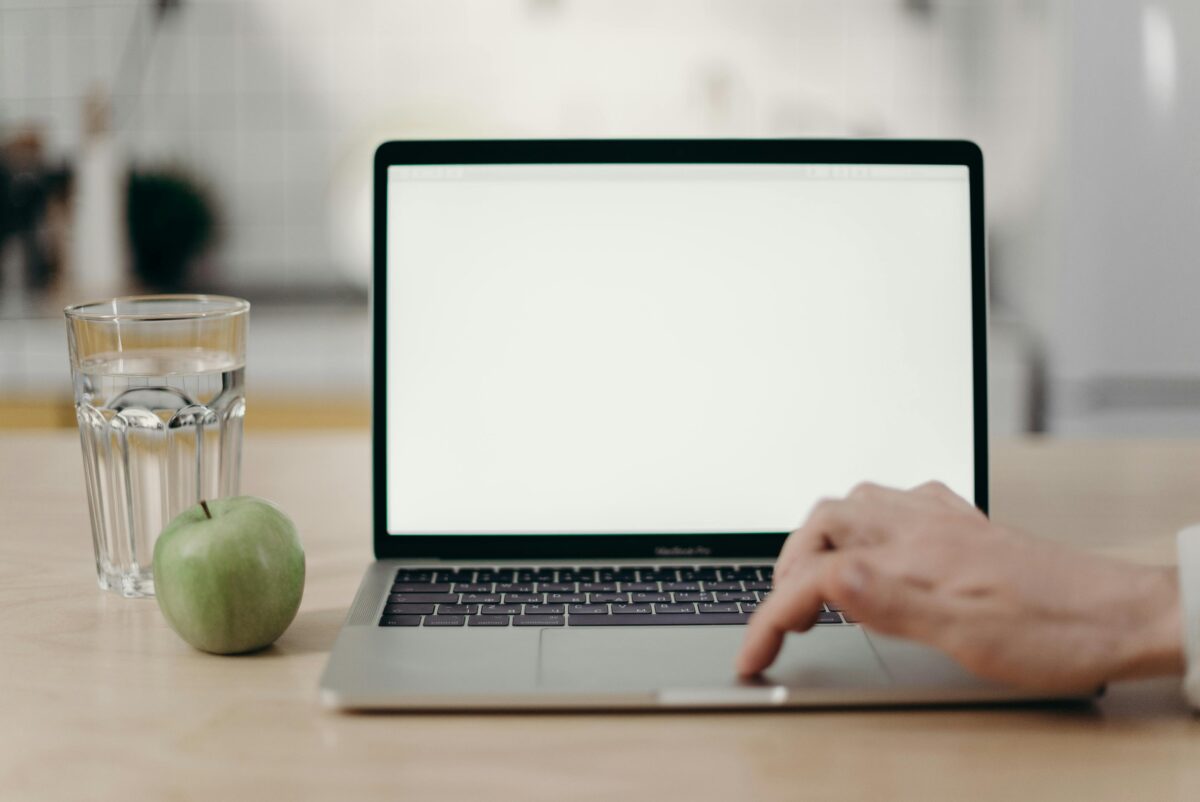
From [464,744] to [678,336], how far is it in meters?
0.40

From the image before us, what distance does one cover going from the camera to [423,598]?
73 cm

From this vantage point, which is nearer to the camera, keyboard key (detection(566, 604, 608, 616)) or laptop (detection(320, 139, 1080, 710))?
keyboard key (detection(566, 604, 608, 616))

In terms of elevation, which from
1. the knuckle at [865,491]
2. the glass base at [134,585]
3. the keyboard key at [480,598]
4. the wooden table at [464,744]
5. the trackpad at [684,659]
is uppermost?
the knuckle at [865,491]

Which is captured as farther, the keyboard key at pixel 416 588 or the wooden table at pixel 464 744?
the keyboard key at pixel 416 588

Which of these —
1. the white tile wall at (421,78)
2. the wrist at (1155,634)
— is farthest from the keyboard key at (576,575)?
the white tile wall at (421,78)

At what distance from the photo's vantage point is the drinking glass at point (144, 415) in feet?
2.64

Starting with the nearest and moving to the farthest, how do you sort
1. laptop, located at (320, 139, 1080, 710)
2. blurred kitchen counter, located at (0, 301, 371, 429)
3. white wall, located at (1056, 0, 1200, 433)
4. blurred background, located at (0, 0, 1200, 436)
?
laptop, located at (320, 139, 1080, 710)
white wall, located at (1056, 0, 1200, 433)
blurred kitchen counter, located at (0, 301, 371, 429)
blurred background, located at (0, 0, 1200, 436)

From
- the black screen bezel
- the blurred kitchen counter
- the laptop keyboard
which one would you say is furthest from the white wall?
the laptop keyboard

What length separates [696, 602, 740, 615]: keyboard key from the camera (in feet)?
2.34

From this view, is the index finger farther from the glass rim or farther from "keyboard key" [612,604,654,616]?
the glass rim

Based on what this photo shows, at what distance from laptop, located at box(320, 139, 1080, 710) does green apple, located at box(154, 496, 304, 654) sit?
6.5 inches

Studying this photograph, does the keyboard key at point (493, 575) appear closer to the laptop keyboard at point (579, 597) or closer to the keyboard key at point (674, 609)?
the laptop keyboard at point (579, 597)

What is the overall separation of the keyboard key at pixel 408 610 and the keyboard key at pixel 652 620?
0.09 meters

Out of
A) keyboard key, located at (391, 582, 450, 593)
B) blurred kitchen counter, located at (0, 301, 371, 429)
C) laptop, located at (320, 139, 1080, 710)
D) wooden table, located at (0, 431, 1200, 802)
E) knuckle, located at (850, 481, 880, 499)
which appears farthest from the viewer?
blurred kitchen counter, located at (0, 301, 371, 429)
